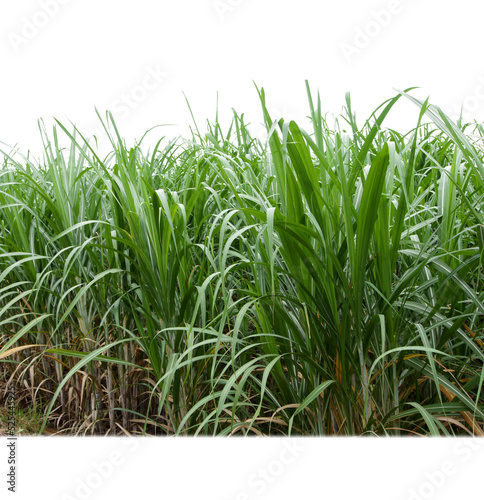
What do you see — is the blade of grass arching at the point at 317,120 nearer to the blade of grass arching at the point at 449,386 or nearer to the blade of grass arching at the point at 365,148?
the blade of grass arching at the point at 365,148

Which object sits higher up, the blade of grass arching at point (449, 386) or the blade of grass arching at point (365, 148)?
the blade of grass arching at point (365, 148)

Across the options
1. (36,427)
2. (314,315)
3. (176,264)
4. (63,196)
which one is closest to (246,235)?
(176,264)

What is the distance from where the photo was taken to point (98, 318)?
148 centimetres

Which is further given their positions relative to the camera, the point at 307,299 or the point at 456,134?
the point at 307,299

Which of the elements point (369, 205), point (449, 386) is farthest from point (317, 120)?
point (449, 386)

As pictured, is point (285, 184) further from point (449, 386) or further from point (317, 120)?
point (449, 386)

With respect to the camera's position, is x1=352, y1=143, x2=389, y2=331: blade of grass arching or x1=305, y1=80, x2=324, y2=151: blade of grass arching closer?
x1=352, y1=143, x2=389, y2=331: blade of grass arching

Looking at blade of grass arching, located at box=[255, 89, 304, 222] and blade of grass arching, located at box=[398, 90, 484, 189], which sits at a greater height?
blade of grass arching, located at box=[398, 90, 484, 189]

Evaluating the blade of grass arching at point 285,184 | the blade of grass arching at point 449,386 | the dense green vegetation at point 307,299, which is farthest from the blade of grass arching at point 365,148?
the blade of grass arching at point 449,386

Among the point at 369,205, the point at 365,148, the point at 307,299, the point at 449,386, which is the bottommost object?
the point at 449,386

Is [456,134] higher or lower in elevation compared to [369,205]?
higher

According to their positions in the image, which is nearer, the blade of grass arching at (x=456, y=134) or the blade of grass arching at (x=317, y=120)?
the blade of grass arching at (x=456, y=134)

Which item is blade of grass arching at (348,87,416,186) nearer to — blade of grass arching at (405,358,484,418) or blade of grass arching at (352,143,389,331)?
blade of grass arching at (352,143,389,331)

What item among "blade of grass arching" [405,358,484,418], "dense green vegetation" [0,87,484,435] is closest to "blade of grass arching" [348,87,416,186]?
"dense green vegetation" [0,87,484,435]
